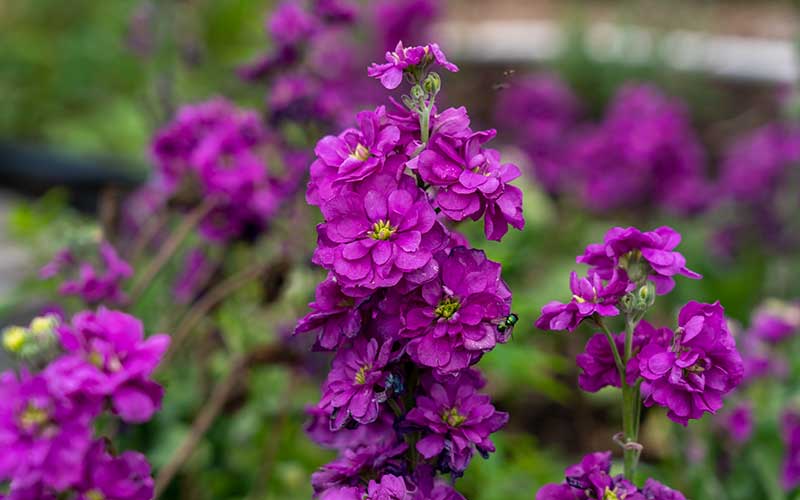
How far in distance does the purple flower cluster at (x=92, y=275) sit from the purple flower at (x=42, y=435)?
57 cm

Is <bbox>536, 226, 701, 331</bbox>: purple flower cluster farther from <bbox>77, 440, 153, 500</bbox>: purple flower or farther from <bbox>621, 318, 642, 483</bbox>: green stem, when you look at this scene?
<bbox>77, 440, 153, 500</bbox>: purple flower

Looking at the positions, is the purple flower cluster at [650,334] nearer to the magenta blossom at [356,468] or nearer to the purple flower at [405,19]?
the magenta blossom at [356,468]

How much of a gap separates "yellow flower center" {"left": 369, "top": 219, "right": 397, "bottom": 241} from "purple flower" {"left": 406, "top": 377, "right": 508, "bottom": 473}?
7.6 inches

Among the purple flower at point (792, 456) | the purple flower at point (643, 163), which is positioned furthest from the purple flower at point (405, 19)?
the purple flower at point (792, 456)

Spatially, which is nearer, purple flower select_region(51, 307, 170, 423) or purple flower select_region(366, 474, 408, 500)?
purple flower select_region(366, 474, 408, 500)

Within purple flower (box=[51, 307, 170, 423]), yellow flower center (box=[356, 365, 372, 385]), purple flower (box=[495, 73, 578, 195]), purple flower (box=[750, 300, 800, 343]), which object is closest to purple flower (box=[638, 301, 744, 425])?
yellow flower center (box=[356, 365, 372, 385])

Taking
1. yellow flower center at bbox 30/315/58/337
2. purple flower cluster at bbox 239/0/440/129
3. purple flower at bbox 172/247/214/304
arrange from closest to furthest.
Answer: yellow flower center at bbox 30/315/58/337 → purple flower cluster at bbox 239/0/440/129 → purple flower at bbox 172/247/214/304

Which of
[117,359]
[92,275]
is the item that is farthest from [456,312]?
[92,275]

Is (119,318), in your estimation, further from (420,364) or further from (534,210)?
(534,210)

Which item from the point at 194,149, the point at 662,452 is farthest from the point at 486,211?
the point at 662,452

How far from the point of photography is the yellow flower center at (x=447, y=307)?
1079mm

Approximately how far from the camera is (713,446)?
2238mm

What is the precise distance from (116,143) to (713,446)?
12.5 feet

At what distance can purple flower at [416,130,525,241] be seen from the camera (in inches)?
42.3
